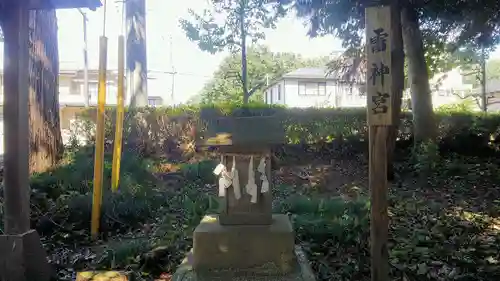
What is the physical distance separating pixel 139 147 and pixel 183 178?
2.66 m

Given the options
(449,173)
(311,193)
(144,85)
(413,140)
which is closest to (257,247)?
(311,193)

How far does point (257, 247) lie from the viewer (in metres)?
3.62

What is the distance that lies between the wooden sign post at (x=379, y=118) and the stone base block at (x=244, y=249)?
76cm

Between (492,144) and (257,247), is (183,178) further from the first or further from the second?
(492,144)

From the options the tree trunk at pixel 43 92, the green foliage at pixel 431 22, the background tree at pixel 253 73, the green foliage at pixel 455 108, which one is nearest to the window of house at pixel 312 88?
the background tree at pixel 253 73

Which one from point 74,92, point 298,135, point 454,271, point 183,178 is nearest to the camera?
point 454,271

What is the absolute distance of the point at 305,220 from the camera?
17.7 feet

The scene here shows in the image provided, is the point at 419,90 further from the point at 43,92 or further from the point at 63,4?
the point at 63,4

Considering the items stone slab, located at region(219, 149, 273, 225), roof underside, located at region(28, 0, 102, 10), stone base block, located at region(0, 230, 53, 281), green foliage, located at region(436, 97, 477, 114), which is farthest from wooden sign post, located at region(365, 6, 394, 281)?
green foliage, located at region(436, 97, 477, 114)

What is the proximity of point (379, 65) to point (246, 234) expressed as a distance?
Result: 75.2 inches

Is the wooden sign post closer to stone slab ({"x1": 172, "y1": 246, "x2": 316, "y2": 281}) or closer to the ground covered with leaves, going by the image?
stone slab ({"x1": 172, "y1": 246, "x2": 316, "y2": 281})

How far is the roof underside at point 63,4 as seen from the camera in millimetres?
3969

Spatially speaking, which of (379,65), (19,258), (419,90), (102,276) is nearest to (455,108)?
(419,90)

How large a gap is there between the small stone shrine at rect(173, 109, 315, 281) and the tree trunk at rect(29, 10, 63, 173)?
215 inches
